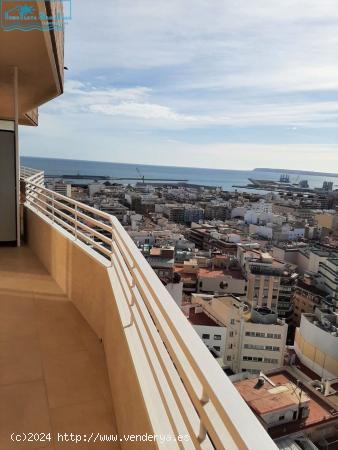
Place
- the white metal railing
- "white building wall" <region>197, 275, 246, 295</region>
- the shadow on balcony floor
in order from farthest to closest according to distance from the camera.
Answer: "white building wall" <region>197, 275, 246, 295</region>
the shadow on balcony floor
the white metal railing

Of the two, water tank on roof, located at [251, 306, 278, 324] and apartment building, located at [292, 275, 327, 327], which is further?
apartment building, located at [292, 275, 327, 327]

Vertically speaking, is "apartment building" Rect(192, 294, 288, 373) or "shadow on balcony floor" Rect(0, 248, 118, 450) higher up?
"shadow on balcony floor" Rect(0, 248, 118, 450)

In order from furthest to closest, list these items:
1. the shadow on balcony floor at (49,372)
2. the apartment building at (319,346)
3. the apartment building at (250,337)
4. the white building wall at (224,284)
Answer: the white building wall at (224,284)
the apartment building at (250,337)
the apartment building at (319,346)
the shadow on balcony floor at (49,372)

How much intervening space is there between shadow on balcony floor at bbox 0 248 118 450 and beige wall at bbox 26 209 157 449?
11 cm

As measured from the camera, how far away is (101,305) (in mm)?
3008

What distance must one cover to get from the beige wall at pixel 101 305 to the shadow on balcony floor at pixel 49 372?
4.4 inches

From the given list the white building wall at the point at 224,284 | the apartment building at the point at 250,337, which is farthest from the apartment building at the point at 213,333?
the white building wall at the point at 224,284

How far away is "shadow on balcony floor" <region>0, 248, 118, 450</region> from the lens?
196 cm

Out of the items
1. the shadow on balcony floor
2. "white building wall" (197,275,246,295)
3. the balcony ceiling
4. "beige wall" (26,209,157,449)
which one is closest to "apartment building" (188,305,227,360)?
"white building wall" (197,275,246,295)

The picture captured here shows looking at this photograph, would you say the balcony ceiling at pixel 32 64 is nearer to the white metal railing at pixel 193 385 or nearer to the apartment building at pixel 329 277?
the white metal railing at pixel 193 385

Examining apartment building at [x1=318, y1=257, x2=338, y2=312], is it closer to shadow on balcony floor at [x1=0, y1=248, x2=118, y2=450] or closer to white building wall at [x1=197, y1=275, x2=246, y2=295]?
white building wall at [x1=197, y1=275, x2=246, y2=295]

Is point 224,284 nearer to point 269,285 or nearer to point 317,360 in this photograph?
point 269,285

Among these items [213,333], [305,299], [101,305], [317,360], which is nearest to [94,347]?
[101,305]

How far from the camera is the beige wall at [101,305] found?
1.67 m
